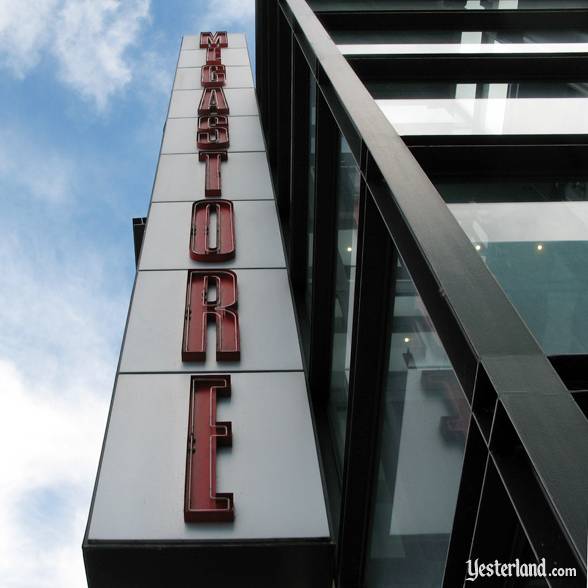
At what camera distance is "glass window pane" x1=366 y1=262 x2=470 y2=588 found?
4535mm

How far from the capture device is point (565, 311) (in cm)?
409

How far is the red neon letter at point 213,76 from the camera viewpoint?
71.9ft

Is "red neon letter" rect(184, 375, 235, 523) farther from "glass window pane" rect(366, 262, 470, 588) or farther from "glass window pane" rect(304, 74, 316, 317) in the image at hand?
"glass window pane" rect(304, 74, 316, 317)

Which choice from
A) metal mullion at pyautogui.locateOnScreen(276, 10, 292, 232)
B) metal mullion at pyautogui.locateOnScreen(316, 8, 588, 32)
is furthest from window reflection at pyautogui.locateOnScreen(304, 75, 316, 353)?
metal mullion at pyautogui.locateOnScreen(276, 10, 292, 232)

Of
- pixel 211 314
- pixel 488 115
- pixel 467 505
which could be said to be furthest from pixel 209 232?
pixel 467 505

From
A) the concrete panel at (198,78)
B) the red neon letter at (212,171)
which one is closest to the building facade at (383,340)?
the red neon letter at (212,171)

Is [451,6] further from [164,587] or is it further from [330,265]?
[164,587]

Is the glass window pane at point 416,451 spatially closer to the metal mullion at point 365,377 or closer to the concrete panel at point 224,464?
the metal mullion at point 365,377

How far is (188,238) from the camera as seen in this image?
12945mm

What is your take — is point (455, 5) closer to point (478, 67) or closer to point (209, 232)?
point (478, 67)

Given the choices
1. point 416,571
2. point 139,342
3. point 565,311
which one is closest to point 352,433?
point 416,571

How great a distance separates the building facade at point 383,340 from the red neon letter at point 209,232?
0.16 feet

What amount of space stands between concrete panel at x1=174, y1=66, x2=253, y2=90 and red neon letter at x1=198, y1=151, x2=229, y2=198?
6.30m

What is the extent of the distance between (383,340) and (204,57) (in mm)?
21145
